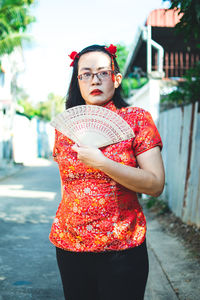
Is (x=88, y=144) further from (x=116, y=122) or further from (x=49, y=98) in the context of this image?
(x=49, y=98)

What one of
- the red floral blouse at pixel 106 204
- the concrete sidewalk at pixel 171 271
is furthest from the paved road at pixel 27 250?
the red floral blouse at pixel 106 204

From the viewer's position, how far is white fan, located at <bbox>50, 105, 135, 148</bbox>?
167 cm

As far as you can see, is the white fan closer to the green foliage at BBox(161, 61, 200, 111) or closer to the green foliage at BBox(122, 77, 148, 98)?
the green foliage at BBox(122, 77, 148, 98)

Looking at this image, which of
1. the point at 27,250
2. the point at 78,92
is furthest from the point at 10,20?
the point at 78,92

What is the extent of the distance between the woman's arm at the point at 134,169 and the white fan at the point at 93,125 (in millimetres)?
81

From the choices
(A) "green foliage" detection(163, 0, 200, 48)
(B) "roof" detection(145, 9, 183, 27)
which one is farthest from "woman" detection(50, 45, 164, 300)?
(B) "roof" detection(145, 9, 183, 27)

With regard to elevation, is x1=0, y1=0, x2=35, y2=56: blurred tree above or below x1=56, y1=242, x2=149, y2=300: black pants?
above

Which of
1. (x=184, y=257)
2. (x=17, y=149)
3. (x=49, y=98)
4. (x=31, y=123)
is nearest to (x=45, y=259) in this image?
(x=184, y=257)

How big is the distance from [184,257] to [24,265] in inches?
73.5

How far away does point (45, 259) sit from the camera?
4.52 metres

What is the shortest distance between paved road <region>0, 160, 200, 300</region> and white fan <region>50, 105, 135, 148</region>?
225 cm

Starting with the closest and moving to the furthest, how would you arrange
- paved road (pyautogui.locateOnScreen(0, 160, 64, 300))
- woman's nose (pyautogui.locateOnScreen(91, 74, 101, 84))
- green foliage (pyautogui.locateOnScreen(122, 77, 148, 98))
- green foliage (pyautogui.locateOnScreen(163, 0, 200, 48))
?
woman's nose (pyautogui.locateOnScreen(91, 74, 101, 84))
green foliage (pyautogui.locateOnScreen(163, 0, 200, 48))
paved road (pyautogui.locateOnScreen(0, 160, 64, 300))
green foliage (pyautogui.locateOnScreen(122, 77, 148, 98))

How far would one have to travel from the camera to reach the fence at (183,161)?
5242 mm

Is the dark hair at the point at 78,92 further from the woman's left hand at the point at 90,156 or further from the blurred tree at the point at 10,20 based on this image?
the blurred tree at the point at 10,20
